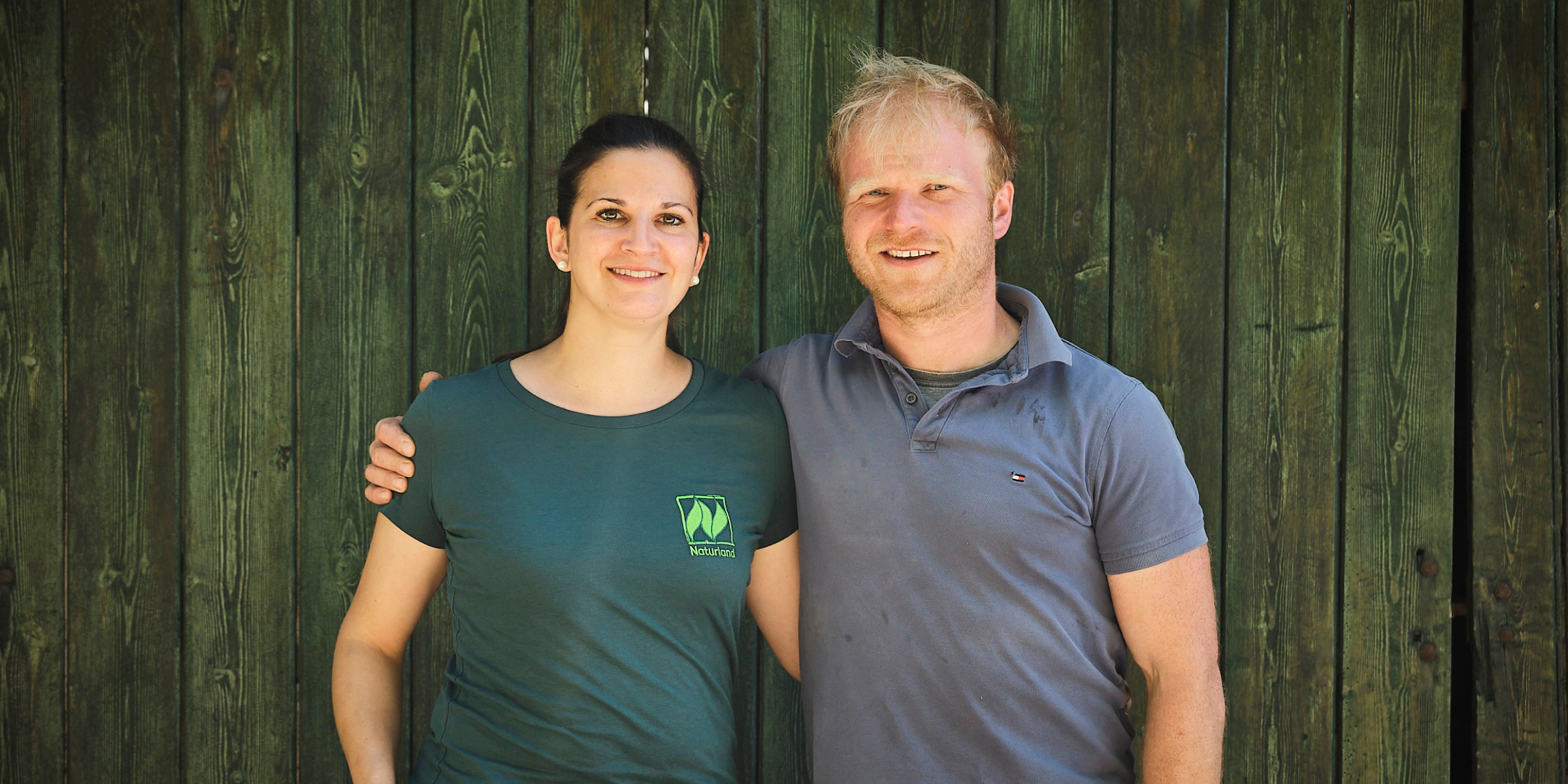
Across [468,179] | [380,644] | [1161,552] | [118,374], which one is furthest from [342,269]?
[1161,552]

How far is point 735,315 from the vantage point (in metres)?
2.06

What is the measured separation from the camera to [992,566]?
1.52m

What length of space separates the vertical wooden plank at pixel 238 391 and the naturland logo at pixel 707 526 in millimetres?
1022

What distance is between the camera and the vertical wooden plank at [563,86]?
203cm

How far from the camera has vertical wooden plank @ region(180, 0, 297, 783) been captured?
2.02 meters

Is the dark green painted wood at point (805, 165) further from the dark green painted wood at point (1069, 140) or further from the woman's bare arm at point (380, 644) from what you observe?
the woman's bare arm at point (380, 644)

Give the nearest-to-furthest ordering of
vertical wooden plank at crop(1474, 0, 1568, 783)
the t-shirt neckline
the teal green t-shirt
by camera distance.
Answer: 1. the teal green t-shirt
2. the t-shirt neckline
3. vertical wooden plank at crop(1474, 0, 1568, 783)

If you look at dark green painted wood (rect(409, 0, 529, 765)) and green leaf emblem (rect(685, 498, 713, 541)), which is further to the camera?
dark green painted wood (rect(409, 0, 529, 765))

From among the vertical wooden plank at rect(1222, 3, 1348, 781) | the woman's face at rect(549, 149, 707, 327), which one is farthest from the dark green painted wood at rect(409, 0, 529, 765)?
the vertical wooden plank at rect(1222, 3, 1348, 781)

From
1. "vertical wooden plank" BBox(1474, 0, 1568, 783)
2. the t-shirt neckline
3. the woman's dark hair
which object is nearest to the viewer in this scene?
the t-shirt neckline

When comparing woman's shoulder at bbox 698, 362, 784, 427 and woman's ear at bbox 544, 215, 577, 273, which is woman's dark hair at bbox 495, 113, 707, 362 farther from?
woman's shoulder at bbox 698, 362, 784, 427

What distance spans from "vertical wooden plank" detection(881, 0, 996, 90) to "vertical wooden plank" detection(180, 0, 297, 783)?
4.29ft

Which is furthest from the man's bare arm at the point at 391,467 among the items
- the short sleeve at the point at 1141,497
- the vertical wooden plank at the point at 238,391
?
the short sleeve at the point at 1141,497

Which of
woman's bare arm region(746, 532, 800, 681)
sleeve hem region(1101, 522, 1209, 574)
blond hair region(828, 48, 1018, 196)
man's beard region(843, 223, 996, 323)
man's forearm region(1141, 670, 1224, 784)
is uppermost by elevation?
blond hair region(828, 48, 1018, 196)
